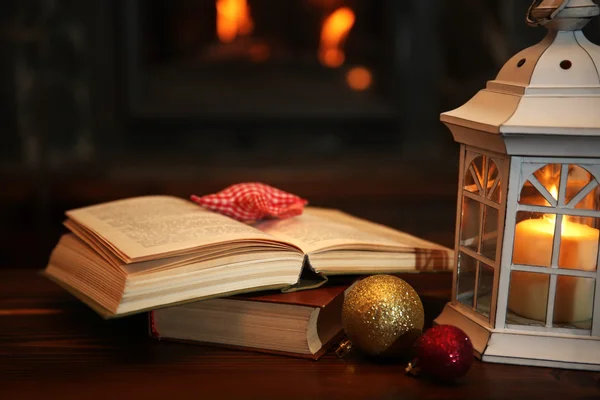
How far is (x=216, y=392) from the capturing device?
26.5 inches

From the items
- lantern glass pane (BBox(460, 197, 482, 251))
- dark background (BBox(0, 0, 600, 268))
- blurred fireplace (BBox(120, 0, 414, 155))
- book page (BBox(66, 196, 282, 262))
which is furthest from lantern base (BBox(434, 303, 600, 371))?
blurred fireplace (BBox(120, 0, 414, 155))

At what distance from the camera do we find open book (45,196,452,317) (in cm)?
78

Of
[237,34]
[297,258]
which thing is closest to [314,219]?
[297,258]

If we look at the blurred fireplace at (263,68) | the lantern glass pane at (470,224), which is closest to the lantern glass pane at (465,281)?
the lantern glass pane at (470,224)

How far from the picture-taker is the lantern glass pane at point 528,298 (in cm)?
77

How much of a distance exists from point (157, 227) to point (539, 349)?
0.46m

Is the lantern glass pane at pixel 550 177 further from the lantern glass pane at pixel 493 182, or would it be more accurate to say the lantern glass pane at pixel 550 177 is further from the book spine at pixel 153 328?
the book spine at pixel 153 328

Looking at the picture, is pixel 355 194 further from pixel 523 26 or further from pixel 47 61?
pixel 47 61

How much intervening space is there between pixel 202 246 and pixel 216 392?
0.18 m

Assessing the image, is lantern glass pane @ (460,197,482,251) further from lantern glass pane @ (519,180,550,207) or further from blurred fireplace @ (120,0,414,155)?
blurred fireplace @ (120,0,414,155)

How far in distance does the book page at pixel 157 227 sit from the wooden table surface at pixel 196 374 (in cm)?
11

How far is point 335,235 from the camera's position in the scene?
0.91 meters

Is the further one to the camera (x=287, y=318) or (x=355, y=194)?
(x=355, y=194)

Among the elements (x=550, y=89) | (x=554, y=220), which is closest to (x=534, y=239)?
(x=554, y=220)
